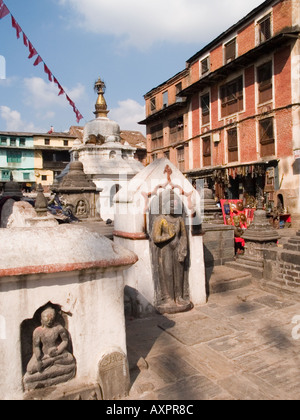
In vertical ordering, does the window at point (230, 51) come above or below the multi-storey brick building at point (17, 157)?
above

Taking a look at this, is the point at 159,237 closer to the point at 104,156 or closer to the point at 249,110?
the point at 104,156

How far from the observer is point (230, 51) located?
2220 centimetres

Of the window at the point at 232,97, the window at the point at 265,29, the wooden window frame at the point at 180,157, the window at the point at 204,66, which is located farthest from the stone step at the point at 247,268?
the wooden window frame at the point at 180,157

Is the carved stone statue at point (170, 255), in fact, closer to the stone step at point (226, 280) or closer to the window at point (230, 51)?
the stone step at point (226, 280)

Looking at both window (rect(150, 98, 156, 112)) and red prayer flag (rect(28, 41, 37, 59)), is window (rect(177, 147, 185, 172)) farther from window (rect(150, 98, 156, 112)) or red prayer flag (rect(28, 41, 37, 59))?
red prayer flag (rect(28, 41, 37, 59))

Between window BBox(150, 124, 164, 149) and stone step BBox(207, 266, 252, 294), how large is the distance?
84.6ft

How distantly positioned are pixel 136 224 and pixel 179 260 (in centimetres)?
95

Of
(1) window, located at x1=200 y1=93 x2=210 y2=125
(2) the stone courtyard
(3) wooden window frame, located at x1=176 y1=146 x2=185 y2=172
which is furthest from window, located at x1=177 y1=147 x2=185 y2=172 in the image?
(2) the stone courtyard

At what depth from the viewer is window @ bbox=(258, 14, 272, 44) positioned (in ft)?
61.2

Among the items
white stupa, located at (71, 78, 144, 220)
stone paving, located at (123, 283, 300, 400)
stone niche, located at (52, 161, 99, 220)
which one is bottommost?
stone paving, located at (123, 283, 300, 400)

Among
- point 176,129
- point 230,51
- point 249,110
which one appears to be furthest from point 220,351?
point 176,129

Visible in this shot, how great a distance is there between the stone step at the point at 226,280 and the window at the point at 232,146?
15487 mm

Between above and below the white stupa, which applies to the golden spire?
above

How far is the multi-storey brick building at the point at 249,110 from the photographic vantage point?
17422 mm
